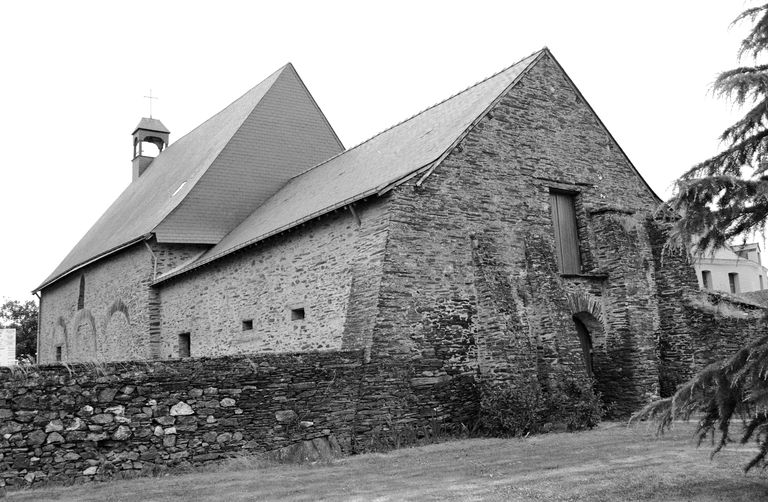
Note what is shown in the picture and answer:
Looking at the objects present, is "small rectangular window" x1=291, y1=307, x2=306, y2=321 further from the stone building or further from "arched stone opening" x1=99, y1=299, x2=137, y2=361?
"arched stone opening" x1=99, y1=299, x2=137, y2=361

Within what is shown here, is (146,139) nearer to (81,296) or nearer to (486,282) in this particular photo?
(81,296)

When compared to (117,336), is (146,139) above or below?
above

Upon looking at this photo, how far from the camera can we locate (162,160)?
3017 cm

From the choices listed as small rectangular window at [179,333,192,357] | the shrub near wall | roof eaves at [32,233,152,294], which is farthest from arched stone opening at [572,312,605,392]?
roof eaves at [32,233,152,294]

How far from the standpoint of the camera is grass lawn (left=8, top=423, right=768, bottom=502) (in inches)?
295

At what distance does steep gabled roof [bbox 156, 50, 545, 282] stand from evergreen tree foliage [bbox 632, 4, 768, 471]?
723cm

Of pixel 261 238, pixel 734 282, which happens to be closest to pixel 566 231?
pixel 261 238

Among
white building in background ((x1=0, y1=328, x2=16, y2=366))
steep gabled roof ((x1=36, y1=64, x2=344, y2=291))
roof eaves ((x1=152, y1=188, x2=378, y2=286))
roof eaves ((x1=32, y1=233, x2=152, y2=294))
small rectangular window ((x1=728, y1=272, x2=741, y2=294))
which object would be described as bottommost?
white building in background ((x1=0, y1=328, x2=16, y2=366))

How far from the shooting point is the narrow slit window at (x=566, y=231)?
1586 centimetres

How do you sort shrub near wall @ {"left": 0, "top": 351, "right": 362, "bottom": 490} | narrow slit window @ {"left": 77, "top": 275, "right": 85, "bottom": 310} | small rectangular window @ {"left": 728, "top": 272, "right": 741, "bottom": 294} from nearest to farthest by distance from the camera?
shrub near wall @ {"left": 0, "top": 351, "right": 362, "bottom": 490}, narrow slit window @ {"left": 77, "top": 275, "right": 85, "bottom": 310}, small rectangular window @ {"left": 728, "top": 272, "right": 741, "bottom": 294}

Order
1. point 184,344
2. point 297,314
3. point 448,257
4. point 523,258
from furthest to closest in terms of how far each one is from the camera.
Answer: point 184,344 → point 297,314 → point 523,258 → point 448,257

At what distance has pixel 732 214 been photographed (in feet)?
21.4

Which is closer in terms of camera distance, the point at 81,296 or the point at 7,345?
the point at 81,296

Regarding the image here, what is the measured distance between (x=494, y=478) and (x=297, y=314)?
7.89m
